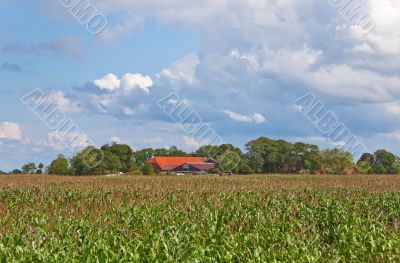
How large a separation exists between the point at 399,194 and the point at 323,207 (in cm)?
930

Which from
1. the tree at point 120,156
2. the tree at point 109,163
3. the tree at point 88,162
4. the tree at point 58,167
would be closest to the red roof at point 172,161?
the tree at point 120,156

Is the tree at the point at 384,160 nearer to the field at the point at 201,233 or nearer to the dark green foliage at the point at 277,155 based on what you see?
the dark green foliage at the point at 277,155

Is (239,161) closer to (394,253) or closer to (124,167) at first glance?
(124,167)

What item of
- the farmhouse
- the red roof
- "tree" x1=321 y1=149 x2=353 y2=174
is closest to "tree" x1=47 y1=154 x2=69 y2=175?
the farmhouse

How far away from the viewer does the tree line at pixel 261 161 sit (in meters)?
91.7

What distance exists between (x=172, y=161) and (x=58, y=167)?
1753 inches

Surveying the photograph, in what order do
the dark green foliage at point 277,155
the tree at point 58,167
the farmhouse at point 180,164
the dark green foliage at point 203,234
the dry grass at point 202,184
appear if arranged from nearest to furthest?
1. the dark green foliage at point 203,234
2. the dry grass at point 202,184
3. the tree at point 58,167
4. the dark green foliage at point 277,155
5. the farmhouse at point 180,164

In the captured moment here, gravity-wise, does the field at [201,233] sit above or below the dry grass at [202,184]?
below

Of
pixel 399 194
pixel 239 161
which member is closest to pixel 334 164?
pixel 239 161

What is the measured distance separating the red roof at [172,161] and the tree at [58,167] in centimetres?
3622

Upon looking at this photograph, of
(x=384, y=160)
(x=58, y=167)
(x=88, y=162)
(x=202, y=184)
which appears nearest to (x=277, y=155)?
(x=384, y=160)

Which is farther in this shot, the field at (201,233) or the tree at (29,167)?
the tree at (29,167)

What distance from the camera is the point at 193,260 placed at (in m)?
10.8

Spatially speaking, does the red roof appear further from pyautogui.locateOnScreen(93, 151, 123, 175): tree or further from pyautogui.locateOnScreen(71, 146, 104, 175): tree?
pyautogui.locateOnScreen(71, 146, 104, 175): tree
